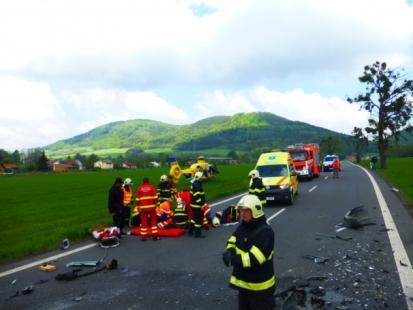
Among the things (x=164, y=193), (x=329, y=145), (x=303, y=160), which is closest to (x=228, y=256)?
(x=164, y=193)

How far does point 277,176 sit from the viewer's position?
18.8m

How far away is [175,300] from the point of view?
6.32m

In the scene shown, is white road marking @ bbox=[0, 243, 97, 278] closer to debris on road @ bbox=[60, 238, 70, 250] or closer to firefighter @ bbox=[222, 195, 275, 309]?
debris on road @ bbox=[60, 238, 70, 250]

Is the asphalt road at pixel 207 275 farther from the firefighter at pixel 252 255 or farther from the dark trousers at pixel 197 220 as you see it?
the firefighter at pixel 252 255

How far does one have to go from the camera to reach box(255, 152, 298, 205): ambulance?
17938mm

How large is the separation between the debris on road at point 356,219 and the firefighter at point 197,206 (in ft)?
14.5

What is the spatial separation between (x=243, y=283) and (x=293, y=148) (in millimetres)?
29794

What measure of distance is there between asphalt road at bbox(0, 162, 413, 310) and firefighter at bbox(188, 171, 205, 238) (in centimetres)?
37

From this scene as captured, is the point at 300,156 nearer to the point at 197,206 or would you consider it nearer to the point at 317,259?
the point at 197,206

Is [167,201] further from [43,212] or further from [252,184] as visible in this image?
[43,212]

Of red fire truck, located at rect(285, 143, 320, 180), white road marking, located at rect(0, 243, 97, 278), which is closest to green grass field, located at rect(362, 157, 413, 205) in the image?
red fire truck, located at rect(285, 143, 320, 180)

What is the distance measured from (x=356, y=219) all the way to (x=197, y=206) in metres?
4.76

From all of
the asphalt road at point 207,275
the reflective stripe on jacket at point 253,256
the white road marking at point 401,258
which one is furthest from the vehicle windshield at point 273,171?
the reflective stripe on jacket at point 253,256

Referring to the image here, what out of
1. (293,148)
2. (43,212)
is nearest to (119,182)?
(43,212)
